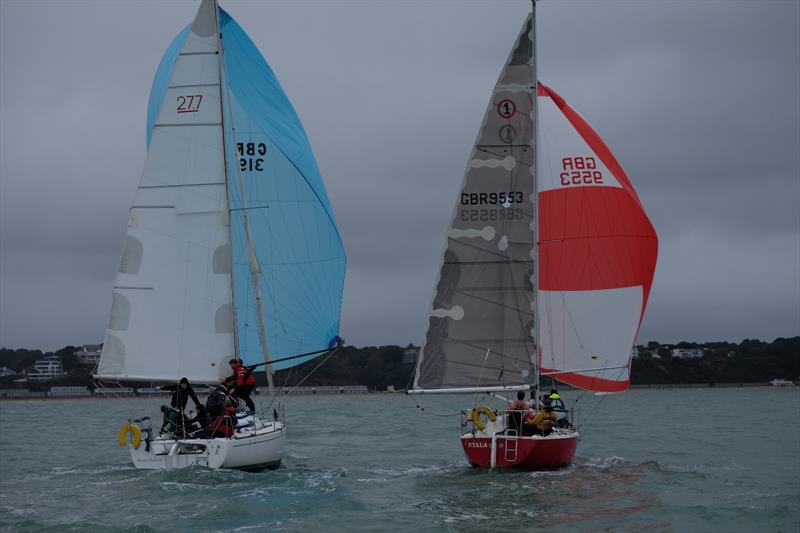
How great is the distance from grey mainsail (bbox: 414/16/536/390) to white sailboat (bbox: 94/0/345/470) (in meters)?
2.64

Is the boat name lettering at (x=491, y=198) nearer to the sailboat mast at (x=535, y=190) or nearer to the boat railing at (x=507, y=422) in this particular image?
the sailboat mast at (x=535, y=190)

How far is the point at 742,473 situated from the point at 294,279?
10.8 meters

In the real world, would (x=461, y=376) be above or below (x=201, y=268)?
below

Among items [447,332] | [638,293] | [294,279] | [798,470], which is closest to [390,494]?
[447,332]

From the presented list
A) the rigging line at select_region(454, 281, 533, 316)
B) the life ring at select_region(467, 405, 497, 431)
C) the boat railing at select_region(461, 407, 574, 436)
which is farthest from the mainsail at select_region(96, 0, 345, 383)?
the boat railing at select_region(461, 407, 574, 436)

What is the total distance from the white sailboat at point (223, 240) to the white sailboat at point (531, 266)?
2912 mm

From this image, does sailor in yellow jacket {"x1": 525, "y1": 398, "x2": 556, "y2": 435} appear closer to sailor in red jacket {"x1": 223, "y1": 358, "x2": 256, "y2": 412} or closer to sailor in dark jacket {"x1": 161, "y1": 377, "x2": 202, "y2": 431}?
sailor in red jacket {"x1": 223, "y1": 358, "x2": 256, "y2": 412}

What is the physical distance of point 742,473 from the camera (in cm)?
2333

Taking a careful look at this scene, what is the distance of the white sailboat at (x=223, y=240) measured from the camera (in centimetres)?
2191

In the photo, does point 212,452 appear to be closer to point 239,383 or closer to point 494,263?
point 239,383

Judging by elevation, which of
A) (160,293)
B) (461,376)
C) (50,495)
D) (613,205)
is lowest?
(50,495)

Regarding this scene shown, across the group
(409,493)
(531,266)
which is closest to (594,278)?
(531,266)

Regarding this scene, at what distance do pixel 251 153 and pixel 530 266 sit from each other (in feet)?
21.6

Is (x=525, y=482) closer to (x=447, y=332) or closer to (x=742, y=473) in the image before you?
(x=447, y=332)
